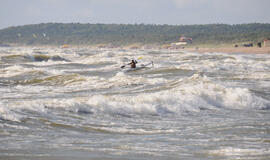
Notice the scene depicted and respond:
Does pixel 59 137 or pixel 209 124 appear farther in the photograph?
pixel 209 124

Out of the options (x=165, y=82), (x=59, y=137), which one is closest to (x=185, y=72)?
(x=165, y=82)

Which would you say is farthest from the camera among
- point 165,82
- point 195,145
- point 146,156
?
point 165,82

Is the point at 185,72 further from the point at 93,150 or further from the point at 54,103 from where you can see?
the point at 93,150

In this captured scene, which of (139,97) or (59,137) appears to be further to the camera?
(139,97)

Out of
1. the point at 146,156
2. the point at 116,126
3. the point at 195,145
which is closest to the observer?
the point at 146,156

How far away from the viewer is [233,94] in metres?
17.7

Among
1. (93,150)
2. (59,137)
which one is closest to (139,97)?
(59,137)

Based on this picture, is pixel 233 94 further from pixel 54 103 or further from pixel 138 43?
pixel 138 43

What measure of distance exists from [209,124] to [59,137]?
417cm

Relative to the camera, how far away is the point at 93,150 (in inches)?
346

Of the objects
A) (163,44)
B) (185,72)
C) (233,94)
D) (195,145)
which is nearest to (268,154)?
(195,145)

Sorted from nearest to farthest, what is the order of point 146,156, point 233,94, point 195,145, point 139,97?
point 146,156, point 195,145, point 139,97, point 233,94

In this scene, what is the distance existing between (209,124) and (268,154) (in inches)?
148

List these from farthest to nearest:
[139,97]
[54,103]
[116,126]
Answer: [139,97] < [54,103] < [116,126]
